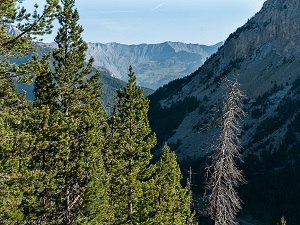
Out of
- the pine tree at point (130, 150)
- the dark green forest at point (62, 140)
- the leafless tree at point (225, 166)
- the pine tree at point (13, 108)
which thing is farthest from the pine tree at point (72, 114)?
the leafless tree at point (225, 166)

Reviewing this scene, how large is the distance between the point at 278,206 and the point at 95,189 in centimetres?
14490

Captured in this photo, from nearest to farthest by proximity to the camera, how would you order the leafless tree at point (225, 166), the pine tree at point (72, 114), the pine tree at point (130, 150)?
the leafless tree at point (225, 166)
the pine tree at point (72, 114)
the pine tree at point (130, 150)

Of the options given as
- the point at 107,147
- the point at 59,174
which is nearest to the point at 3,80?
the point at 59,174

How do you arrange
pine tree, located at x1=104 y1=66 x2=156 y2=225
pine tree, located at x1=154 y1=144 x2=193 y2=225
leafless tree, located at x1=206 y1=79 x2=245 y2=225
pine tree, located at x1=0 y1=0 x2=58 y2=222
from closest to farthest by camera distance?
1. pine tree, located at x1=0 y1=0 x2=58 y2=222
2. leafless tree, located at x1=206 y1=79 x2=245 y2=225
3. pine tree, located at x1=104 y1=66 x2=156 y2=225
4. pine tree, located at x1=154 y1=144 x2=193 y2=225

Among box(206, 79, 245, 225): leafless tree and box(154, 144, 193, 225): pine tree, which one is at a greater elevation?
box(206, 79, 245, 225): leafless tree

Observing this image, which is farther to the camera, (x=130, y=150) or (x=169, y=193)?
(x=169, y=193)

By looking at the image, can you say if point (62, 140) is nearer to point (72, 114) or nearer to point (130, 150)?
point (72, 114)

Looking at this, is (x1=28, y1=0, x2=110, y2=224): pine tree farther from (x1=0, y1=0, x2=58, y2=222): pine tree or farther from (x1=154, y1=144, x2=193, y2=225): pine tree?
(x1=154, y1=144, x2=193, y2=225): pine tree

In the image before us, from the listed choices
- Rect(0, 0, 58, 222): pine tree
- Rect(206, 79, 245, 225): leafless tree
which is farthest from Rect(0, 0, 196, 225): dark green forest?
Rect(206, 79, 245, 225): leafless tree

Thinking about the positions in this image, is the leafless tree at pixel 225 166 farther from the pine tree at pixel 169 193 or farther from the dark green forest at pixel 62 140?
the pine tree at pixel 169 193

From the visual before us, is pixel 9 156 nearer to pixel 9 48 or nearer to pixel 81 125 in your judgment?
pixel 9 48

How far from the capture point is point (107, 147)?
1565 inches

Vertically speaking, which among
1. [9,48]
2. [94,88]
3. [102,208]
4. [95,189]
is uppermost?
[9,48]

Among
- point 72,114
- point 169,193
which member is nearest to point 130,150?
point 72,114
